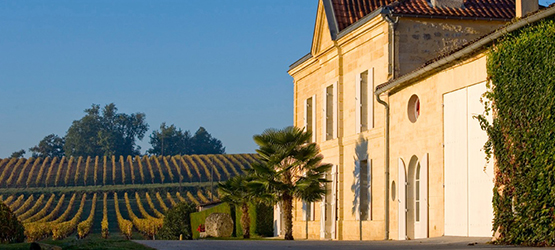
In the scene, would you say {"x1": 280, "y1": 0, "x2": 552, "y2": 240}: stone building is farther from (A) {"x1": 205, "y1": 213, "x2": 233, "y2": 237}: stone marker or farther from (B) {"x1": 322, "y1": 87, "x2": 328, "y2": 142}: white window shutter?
(A) {"x1": 205, "y1": 213, "x2": 233, "y2": 237}: stone marker

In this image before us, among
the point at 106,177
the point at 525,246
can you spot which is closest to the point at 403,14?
the point at 525,246

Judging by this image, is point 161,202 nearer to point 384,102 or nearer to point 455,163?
point 384,102

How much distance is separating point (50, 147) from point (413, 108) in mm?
171116


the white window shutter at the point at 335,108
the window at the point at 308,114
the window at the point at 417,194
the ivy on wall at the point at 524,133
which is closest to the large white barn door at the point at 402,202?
the window at the point at 417,194

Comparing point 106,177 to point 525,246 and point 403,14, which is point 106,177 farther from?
point 525,246

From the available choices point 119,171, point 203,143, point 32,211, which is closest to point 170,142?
point 203,143

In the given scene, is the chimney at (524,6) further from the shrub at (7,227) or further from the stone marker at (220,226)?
the stone marker at (220,226)

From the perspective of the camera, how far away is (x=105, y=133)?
17750 cm

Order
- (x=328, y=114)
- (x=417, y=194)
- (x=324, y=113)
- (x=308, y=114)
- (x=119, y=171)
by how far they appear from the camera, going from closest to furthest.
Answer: (x=417, y=194), (x=328, y=114), (x=324, y=113), (x=308, y=114), (x=119, y=171)

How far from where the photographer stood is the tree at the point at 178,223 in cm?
5288

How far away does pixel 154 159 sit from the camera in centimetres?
11406

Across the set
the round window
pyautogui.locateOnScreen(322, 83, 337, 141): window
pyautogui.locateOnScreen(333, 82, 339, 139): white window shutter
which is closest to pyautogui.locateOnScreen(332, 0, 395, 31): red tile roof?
pyautogui.locateOnScreen(333, 82, 339, 139): white window shutter

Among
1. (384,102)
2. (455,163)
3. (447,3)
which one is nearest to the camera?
(455,163)

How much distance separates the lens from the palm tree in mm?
38906
